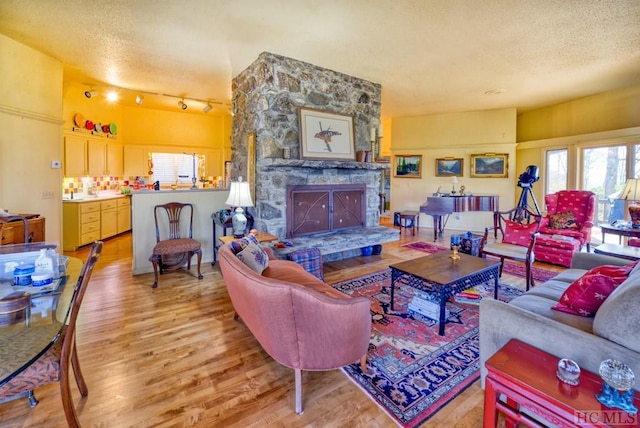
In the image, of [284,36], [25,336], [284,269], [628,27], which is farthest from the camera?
[284,36]

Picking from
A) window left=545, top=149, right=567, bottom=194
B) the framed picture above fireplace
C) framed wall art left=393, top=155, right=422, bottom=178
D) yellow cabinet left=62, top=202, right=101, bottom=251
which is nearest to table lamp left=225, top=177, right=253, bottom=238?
the framed picture above fireplace

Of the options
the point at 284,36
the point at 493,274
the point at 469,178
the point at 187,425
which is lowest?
the point at 187,425

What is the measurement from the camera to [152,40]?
12.3 feet

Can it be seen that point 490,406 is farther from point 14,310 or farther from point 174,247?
point 174,247

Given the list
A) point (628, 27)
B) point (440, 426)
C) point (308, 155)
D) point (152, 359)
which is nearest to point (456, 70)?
point (628, 27)

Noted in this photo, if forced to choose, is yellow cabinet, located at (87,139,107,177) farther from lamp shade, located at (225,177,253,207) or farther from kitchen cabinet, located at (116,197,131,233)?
lamp shade, located at (225,177,253,207)

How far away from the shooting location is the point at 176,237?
4312mm

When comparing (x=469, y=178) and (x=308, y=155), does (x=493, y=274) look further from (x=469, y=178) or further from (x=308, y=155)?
(x=469, y=178)

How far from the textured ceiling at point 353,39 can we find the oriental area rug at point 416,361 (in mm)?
3086

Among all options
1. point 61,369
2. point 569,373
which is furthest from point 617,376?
point 61,369

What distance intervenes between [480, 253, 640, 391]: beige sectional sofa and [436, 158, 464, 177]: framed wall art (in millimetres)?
6384

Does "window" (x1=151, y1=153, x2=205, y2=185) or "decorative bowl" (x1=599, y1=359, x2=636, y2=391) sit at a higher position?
"window" (x1=151, y1=153, x2=205, y2=185)

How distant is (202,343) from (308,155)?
2917 millimetres

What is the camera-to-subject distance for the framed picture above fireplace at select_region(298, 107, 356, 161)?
4.45m
